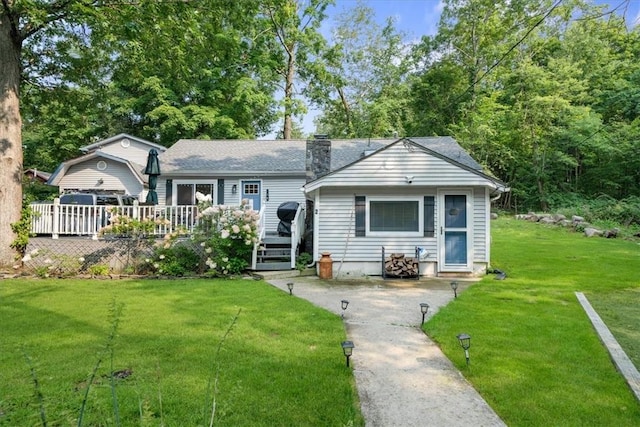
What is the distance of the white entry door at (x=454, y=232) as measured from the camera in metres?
9.24

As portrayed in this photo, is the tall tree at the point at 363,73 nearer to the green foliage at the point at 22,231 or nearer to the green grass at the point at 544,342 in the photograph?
the green grass at the point at 544,342

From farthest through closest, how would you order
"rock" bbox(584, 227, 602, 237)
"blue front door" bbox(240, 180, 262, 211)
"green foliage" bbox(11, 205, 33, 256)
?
1. "rock" bbox(584, 227, 602, 237)
2. "blue front door" bbox(240, 180, 262, 211)
3. "green foliage" bbox(11, 205, 33, 256)

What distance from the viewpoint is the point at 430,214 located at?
30.5 feet

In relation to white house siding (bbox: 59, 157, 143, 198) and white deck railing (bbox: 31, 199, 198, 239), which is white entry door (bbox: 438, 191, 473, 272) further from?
white house siding (bbox: 59, 157, 143, 198)

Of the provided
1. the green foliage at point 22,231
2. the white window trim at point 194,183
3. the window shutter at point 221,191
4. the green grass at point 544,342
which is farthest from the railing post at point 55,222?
the green grass at point 544,342

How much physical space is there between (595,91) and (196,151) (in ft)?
86.6

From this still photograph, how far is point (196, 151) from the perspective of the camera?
1480 cm

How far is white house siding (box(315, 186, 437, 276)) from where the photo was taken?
367 inches

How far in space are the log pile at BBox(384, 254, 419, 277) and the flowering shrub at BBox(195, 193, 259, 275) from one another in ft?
10.9

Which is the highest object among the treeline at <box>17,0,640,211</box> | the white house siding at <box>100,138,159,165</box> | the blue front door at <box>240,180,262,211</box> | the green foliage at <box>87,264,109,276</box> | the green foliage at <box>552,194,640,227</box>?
the treeline at <box>17,0,640,211</box>

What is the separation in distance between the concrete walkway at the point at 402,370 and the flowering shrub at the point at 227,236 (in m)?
2.55

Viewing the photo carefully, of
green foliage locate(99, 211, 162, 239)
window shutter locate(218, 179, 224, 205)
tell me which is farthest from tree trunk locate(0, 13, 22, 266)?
window shutter locate(218, 179, 224, 205)

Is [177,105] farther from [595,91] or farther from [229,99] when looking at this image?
[595,91]

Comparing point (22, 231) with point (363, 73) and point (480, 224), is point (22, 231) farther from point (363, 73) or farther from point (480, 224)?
point (363, 73)
